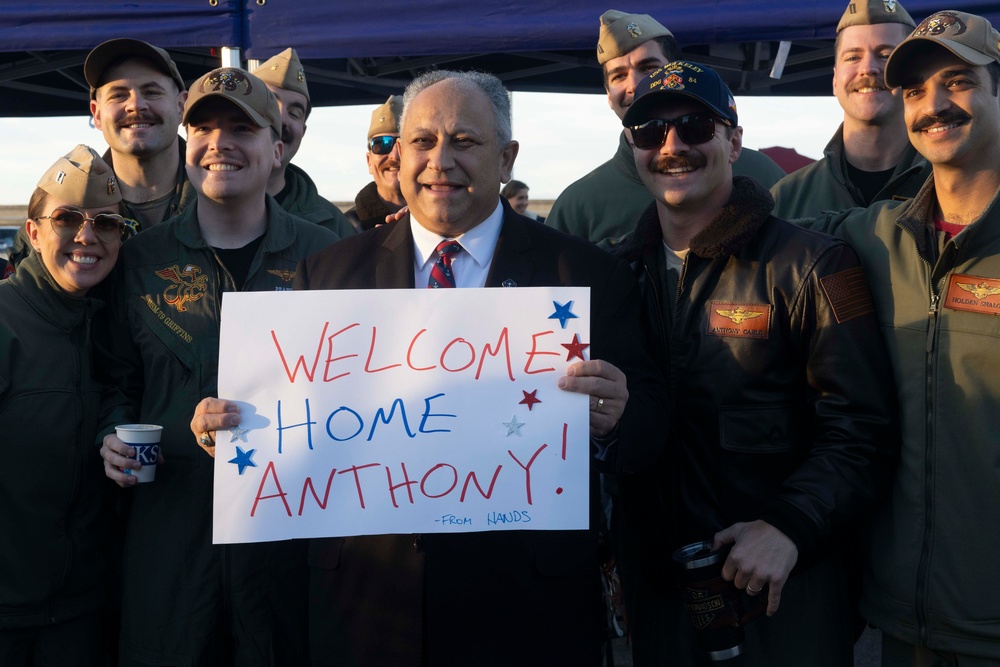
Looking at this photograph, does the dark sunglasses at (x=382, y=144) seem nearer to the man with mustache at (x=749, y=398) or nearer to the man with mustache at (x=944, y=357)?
the man with mustache at (x=749, y=398)

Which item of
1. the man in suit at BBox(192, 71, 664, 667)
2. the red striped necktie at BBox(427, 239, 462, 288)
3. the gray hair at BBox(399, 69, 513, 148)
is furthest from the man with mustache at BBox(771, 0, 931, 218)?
the red striped necktie at BBox(427, 239, 462, 288)

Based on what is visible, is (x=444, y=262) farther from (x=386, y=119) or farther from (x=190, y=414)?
(x=386, y=119)

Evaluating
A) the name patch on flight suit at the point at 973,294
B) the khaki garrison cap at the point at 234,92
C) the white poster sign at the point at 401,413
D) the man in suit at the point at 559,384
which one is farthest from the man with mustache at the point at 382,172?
the name patch on flight suit at the point at 973,294

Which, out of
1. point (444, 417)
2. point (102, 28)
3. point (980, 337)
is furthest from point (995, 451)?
point (102, 28)

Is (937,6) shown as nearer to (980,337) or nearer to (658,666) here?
(980,337)

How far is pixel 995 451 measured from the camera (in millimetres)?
2295

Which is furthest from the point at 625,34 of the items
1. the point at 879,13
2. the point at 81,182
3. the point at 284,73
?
the point at 81,182

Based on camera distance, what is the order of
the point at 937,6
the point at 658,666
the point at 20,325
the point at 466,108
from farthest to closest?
1. the point at 937,6
2. the point at 20,325
3. the point at 658,666
4. the point at 466,108

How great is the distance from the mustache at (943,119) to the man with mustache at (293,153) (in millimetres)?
2580

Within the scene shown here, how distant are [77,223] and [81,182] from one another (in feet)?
0.46

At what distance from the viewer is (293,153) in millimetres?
4637

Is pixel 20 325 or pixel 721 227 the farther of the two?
pixel 20 325

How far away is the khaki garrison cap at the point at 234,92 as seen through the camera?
10.3ft

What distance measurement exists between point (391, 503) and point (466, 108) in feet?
3.50
